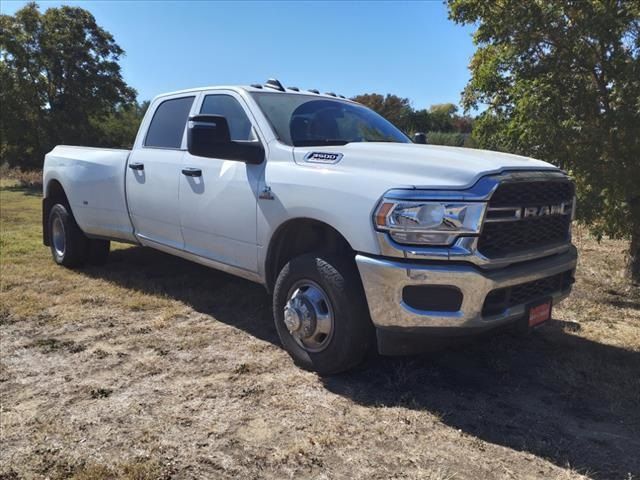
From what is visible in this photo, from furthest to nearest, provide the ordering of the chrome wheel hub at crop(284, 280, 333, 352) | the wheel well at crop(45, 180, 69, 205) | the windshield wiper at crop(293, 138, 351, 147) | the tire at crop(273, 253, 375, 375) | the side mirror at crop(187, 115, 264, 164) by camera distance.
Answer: the wheel well at crop(45, 180, 69, 205) < the windshield wiper at crop(293, 138, 351, 147) < the side mirror at crop(187, 115, 264, 164) < the chrome wheel hub at crop(284, 280, 333, 352) < the tire at crop(273, 253, 375, 375)

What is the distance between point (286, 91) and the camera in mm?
4961

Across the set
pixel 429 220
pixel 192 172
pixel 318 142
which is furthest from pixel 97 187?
pixel 429 220

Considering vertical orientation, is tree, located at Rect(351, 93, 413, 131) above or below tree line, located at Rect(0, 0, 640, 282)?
above

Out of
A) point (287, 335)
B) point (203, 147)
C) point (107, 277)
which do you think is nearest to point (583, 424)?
point (287, 335)

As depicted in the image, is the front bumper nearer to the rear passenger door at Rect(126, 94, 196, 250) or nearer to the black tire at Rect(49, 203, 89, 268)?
the rear passenger door at Rect(126, 94, 196, 250)

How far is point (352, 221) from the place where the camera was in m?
3.36

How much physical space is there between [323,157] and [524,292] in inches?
61.2

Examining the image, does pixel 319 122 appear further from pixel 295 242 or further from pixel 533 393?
pixel 533 393

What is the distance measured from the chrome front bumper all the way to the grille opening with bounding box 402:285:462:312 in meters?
0.02

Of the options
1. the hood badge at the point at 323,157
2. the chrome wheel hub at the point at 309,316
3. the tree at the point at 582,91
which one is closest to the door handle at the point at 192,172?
the hood badge at the point at 323,157

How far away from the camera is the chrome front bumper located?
3.12m

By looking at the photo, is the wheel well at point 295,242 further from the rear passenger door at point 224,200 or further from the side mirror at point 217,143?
the side mirror at point 217,143

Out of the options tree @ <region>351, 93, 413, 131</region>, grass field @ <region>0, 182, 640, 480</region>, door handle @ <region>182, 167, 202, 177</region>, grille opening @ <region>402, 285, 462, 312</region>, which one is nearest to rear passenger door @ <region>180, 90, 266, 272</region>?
door handle @ <region>182, 167, 202, 177</region>

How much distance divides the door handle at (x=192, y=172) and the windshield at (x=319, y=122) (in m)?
0.76
